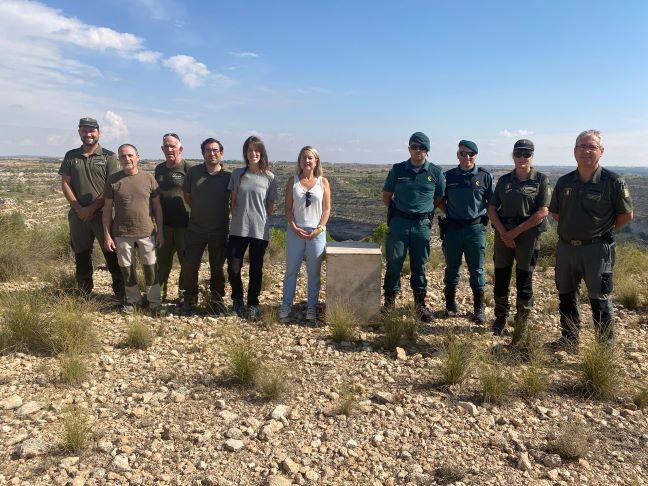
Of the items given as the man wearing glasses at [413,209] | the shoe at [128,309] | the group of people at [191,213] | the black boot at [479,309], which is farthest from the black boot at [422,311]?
the shoe at [128,309]

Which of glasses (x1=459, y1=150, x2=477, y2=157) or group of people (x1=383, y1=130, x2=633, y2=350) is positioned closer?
group of people (x1=383, y1=130, x2=633, y2=350)

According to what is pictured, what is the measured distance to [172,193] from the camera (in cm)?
538

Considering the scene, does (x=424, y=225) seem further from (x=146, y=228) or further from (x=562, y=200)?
(x=146, y=228)

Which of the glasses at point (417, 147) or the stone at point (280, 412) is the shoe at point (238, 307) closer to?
the stone at point (280, 412)

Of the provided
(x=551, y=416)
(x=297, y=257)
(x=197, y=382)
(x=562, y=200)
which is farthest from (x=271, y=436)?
(x=562, y=200)

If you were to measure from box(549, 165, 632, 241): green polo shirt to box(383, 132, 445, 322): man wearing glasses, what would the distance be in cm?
132

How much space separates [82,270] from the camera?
5.75m

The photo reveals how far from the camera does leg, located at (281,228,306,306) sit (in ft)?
16.7

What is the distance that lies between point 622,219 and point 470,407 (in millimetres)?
2206

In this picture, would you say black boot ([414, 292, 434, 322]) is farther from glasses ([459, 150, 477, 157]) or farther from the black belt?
glasses ([459, 150, 477, 157])

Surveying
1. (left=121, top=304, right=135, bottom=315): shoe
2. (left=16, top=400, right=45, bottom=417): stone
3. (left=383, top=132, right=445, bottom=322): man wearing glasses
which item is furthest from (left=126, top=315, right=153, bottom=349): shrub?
(left=383, top=132, right=445, bottom=322): man wearing glasses

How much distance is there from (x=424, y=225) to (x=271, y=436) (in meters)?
2.93

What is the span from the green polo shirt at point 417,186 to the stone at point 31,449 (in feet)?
12.6

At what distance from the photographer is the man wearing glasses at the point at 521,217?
445 centimetres
